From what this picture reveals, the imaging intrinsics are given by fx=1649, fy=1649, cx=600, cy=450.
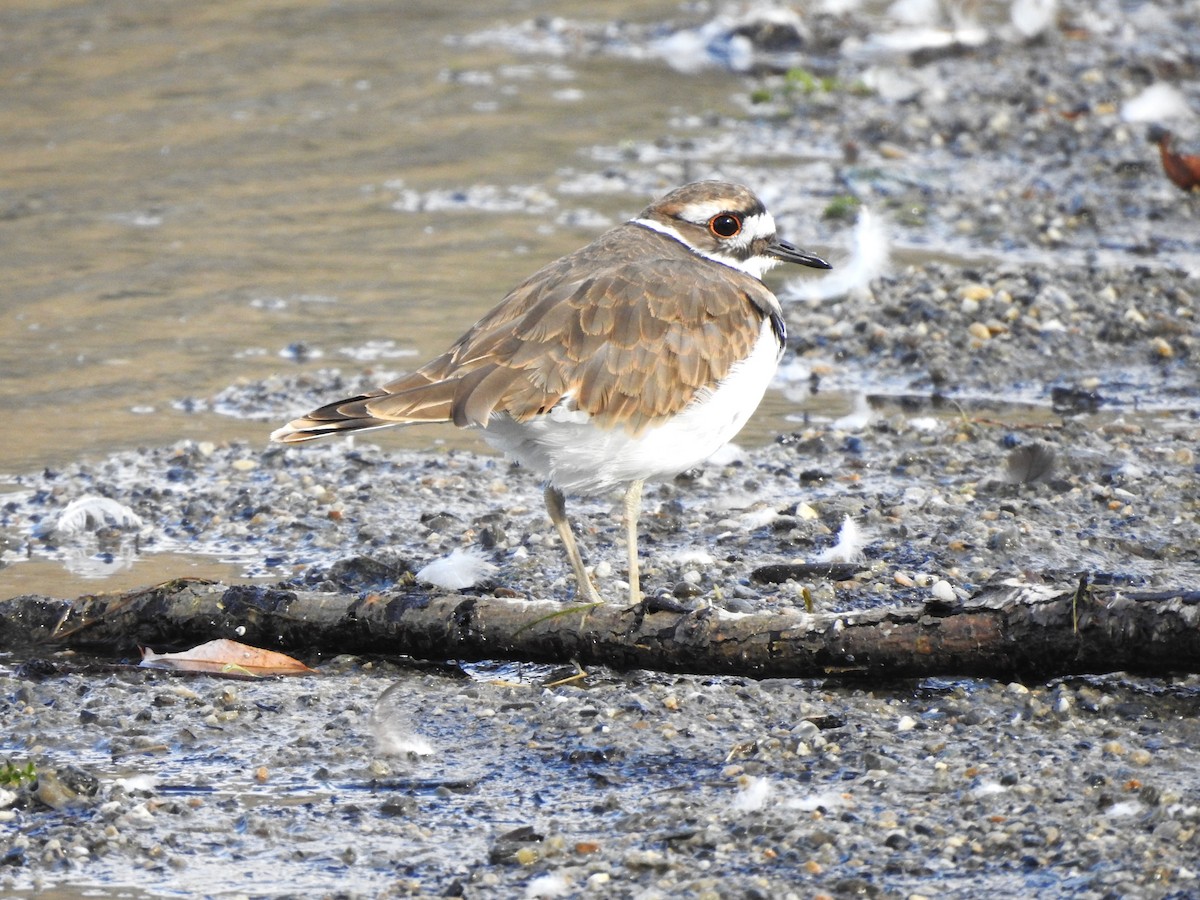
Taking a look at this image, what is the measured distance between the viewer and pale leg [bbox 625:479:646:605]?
5637 millimetres

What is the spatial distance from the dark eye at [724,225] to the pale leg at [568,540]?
1167 millimetres

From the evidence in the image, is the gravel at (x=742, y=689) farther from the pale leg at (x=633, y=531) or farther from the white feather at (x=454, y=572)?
the pale leg at (x=633, y=531)

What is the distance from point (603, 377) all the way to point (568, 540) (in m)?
0.68

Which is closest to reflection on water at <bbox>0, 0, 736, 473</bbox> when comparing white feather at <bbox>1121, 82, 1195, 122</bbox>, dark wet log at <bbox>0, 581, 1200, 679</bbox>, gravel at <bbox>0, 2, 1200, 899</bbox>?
gravel at <bbox>0, 2, 1200, 899</bbox>

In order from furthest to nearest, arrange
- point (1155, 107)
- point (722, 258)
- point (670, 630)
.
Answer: point (1155, 107), point (722, 258), point (670, 630)

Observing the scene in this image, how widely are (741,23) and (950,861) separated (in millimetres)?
13486

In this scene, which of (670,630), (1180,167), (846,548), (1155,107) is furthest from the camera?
(1155,107)

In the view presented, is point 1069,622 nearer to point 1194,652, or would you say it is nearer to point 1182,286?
point 1194,652

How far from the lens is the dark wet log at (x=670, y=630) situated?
181 inches

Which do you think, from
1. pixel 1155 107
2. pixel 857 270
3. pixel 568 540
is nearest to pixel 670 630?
pixel 568 540

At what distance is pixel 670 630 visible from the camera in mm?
4938

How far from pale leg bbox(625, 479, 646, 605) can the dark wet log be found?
1.85 feet

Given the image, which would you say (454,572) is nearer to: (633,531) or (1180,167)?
(633,531)

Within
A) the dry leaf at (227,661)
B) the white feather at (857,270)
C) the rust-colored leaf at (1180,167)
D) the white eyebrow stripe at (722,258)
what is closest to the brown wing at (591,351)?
the white eyebrow stripe at (722,258)
